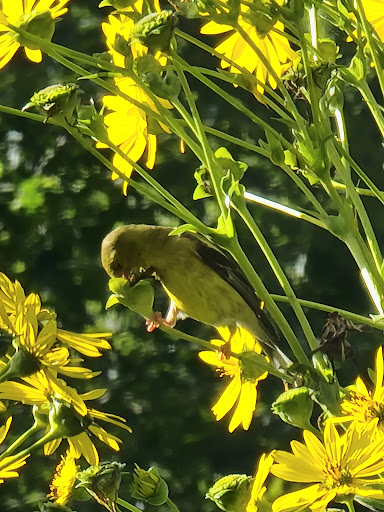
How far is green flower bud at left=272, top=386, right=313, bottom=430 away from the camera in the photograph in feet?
1.54

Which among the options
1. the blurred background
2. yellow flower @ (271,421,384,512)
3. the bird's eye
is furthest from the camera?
the blurred background

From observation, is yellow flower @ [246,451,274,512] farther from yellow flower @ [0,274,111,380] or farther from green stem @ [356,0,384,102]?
green stem @ [356,0,384,102]

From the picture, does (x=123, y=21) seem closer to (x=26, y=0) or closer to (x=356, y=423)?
(x=26, y=0)

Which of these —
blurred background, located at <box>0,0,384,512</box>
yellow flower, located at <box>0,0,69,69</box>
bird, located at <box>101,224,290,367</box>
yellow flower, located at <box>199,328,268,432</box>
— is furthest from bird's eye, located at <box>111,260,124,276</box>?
blurred background, located at <box>0,0,384,512</box>

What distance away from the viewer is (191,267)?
0.81 meters

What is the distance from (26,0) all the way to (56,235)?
1089 millimetres

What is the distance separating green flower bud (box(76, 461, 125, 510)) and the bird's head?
0.21 metres

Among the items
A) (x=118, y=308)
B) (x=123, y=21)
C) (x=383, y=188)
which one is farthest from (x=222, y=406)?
(x=383, y=188)

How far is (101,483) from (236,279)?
0.90 feet

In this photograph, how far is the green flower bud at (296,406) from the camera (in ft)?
1.54

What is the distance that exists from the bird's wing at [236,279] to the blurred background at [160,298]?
646mm

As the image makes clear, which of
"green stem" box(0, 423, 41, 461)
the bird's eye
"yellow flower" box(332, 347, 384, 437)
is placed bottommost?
the bird's eye

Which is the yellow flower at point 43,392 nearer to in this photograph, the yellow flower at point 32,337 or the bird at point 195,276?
the yellow flower at point 32,337

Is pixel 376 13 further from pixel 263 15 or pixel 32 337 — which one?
pixel 32 337
